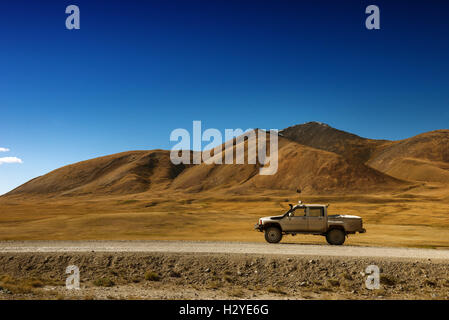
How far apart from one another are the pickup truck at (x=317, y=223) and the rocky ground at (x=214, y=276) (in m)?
4.18

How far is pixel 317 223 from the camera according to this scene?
21.4m

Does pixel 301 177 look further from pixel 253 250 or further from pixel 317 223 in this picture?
pixel 253 250

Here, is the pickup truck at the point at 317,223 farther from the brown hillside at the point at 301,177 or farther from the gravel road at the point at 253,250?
the brown hillside at the point at 301,177

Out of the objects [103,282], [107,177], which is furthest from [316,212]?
[107,177]

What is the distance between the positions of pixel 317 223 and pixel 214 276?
783 cm

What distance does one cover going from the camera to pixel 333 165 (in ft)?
436

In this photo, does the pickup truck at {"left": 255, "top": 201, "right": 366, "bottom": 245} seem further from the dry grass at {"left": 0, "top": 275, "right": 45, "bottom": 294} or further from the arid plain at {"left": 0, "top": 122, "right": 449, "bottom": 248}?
the dry grass at {"left": 0, "top": 275, "right": 45, "bottom": 294}

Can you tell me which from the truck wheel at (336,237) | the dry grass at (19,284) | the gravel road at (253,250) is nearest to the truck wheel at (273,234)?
the gravel road at (253,250)

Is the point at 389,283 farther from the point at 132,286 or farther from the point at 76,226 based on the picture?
the point at 76,226

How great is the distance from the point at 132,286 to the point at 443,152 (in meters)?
212

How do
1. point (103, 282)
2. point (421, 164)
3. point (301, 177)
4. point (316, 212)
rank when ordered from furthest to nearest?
point (421, 164) < point (301, 177) < point (316, 212) < point (103, 282)

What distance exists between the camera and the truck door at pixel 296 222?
21.5 m

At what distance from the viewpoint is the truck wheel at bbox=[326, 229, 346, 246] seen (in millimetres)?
21617
